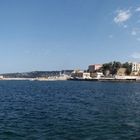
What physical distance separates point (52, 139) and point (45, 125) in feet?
18.6

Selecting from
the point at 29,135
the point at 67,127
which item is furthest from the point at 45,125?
the point at 29,135

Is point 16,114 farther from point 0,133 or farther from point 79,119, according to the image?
point 0,133

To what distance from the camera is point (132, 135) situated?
26234 millimetres

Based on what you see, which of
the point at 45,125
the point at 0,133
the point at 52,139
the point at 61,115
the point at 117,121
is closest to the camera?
the point at 52,139

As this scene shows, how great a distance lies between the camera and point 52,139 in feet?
82.4

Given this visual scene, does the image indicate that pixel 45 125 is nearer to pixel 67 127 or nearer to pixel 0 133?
pixel 67 127

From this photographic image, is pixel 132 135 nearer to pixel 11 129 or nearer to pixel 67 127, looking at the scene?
pixel 67 127

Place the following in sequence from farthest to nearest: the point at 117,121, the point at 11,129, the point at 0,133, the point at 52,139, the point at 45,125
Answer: the point at 117,121
the point at 45,125
the point at 11,129
the point at 0,133
the point at 52,139

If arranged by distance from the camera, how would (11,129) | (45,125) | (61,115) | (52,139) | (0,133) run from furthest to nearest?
(61,115) → (45,125) → (11,129) → (0,133) → (52,139)

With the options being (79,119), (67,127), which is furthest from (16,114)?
(67,127)

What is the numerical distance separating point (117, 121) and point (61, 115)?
7.21m

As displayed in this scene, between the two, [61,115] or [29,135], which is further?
[61,115]

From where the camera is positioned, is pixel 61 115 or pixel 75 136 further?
pixel 61 115

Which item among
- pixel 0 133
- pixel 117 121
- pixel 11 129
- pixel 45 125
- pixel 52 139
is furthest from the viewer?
pixel 117 121
